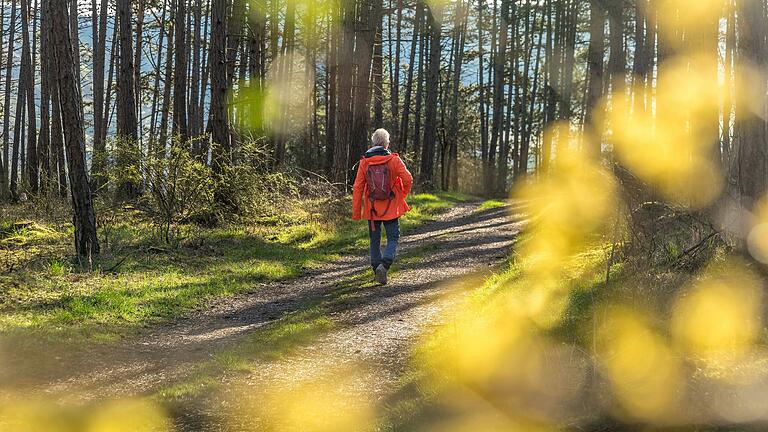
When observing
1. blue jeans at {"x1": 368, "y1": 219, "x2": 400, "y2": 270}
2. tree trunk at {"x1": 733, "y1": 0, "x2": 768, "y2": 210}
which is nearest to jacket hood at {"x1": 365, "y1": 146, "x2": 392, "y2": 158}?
blue jeans at {"x1": 368, "y1": 219, "x2": 400, "y2": 270}

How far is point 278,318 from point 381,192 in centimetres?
226

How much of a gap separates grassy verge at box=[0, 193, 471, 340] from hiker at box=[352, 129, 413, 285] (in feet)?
5.85

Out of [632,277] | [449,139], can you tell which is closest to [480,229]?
[632,277]

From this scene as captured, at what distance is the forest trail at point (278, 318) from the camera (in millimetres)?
4926

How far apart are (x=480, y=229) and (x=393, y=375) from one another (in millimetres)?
9557

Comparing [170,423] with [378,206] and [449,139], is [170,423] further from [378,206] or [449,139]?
[449,139]

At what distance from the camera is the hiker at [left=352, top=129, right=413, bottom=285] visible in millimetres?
8406

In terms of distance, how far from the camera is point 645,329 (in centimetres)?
483

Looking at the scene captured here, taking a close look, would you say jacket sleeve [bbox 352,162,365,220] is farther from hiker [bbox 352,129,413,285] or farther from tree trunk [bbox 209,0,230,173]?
tree trunk [bbox 209,0,230,173]

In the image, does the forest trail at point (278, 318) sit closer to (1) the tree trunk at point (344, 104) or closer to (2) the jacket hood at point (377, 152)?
(2) the jacket hood at point (377, 152)

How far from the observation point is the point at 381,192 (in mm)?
8414

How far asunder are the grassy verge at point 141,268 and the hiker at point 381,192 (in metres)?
1.78

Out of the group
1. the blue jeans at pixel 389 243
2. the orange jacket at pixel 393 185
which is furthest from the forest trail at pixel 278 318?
the orange jacket at pixel 393 185

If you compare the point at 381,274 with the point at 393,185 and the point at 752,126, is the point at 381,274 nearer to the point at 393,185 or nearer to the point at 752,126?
the point at 393,185
